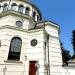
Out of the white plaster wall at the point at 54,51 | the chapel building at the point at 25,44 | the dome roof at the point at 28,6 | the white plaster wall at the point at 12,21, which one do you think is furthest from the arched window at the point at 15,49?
the dome roof at the point at 28,6

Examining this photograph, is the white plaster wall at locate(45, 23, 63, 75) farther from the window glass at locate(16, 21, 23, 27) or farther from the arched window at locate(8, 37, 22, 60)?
the arched window at locate(8, 37, 22, 60)

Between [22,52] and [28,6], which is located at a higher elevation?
[28,6]

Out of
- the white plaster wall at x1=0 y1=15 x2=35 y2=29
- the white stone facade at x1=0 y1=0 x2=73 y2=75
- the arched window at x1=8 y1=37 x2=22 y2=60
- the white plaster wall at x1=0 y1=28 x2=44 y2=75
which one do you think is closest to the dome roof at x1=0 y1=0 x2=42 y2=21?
the white stone facade at x1=0 y1=0 x2=73 y2=75

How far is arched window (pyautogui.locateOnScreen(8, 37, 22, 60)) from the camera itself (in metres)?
18.4

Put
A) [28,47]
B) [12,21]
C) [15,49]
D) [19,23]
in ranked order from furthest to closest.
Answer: [19,23] < [12,21] < [28,47] < [15,49]

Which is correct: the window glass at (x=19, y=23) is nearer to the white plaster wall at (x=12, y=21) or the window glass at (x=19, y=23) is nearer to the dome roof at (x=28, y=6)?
the white plaster wall at (x=12, y=21)

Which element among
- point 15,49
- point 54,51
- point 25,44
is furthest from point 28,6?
point 54,51

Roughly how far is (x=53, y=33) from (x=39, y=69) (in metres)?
7.10

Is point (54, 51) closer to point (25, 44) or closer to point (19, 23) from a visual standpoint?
point (25, 44)

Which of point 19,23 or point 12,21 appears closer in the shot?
point 12,21

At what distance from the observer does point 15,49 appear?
19.0m

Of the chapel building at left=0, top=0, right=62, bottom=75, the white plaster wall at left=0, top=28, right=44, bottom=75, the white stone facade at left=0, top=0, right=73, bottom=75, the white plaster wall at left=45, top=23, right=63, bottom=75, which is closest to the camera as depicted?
the white plaster wall at left=0, top=28, right=44, bottom=75

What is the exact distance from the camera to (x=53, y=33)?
72.7 feet

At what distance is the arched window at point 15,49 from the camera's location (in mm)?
18377
